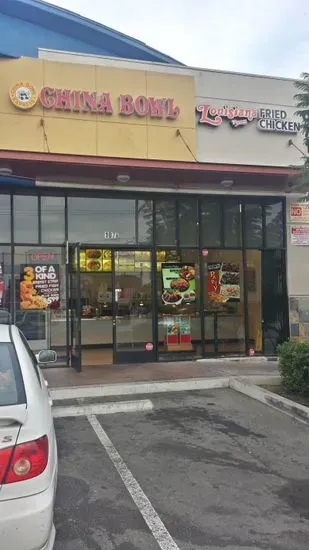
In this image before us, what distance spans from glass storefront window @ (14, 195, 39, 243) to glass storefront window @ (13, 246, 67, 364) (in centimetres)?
23

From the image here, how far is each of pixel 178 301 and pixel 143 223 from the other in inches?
78.5

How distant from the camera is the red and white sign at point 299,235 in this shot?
12562 millimetres

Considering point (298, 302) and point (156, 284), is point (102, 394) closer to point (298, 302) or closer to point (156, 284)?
point (156, 284)

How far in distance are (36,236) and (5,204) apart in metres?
0.91

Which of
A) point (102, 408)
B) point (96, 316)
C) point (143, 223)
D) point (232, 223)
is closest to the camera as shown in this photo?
point (102, 408)

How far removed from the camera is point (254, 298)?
1280cm

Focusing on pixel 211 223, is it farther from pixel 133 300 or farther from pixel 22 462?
pixel 22 462

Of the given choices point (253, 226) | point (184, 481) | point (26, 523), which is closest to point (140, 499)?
point (184, 481)

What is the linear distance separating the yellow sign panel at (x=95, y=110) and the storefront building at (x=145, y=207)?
1.0 inches

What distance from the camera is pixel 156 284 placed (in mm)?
12086

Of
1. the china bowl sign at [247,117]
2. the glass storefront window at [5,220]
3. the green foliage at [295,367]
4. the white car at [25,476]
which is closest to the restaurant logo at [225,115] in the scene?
the china bowl sign at [247,117]

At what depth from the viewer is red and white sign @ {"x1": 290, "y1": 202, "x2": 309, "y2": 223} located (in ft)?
41.3

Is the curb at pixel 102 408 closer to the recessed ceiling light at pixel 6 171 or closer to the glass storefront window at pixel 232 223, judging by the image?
the recessed ceiling light at pixel 6 171

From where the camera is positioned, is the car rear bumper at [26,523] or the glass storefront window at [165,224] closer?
the car rear bumper at [26,523]
